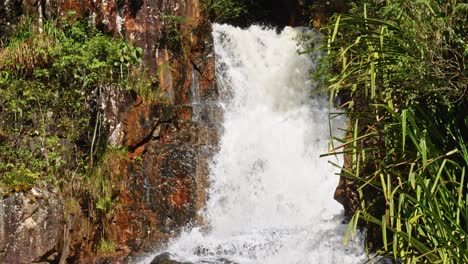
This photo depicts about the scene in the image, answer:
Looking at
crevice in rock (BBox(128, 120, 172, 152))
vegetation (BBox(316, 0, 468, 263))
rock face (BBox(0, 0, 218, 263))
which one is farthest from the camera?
crevice in rock (BBox(128, 120, 172, 152))

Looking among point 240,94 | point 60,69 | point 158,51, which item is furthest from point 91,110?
point 240,94

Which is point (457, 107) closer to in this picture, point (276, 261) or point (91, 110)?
point (276, 261)

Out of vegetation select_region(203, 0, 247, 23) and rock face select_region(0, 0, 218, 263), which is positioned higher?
vegetation select_region(203, 0, 247, 23)

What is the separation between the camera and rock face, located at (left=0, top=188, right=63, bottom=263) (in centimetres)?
692

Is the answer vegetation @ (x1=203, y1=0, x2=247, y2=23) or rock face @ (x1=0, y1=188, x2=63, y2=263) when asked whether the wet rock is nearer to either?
rock face @ (x1=0, y1=188, x2=63, y2=263)

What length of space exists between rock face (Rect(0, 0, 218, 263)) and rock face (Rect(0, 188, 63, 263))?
11 mm

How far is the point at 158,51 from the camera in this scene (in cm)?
1023

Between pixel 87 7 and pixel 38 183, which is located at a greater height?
pixel 87 7

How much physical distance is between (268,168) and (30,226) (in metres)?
3.85

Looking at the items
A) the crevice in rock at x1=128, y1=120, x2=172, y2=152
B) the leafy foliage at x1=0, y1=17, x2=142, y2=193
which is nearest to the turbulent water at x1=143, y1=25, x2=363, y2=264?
the crevice in rock at x1=128, y1=120, x2=172, y2=152

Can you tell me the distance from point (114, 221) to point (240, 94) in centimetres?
341

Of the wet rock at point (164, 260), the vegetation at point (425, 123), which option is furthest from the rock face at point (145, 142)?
the vegetation at point (425, 123)

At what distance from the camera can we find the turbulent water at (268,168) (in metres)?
7.32

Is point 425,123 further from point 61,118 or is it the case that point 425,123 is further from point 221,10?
point 221,10
